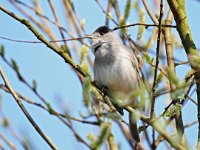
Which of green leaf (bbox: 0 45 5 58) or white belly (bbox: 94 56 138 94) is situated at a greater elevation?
white belly (bbox: 94 56 138 94)

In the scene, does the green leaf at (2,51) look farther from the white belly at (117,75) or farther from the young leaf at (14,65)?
the white belly at (117,75)

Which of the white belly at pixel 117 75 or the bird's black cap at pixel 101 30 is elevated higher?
the bird's black cap at pixel 101 30

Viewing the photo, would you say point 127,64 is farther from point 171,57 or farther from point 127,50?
point 171,57

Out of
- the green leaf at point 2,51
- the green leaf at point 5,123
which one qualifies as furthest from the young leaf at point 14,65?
the green leaf at point 5,123

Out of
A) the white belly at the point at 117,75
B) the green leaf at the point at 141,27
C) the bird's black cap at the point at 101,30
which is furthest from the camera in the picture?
the bird's black cap at the point at 101,30

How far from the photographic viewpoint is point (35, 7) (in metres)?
4.29

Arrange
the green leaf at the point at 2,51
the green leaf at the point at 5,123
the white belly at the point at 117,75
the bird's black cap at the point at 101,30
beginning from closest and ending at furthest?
the green leaf at the point at 2,51
the green leaf at the point at 5,123
the white belly at the point at 117,75
the bird's black cap at the point at 101,30

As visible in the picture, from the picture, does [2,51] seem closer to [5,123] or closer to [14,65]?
[14,65]

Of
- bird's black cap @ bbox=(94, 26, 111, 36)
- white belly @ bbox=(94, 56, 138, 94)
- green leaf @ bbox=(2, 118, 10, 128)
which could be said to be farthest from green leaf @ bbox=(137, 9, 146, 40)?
bird's black cap @ bbox=(94, 26, 111, 36)

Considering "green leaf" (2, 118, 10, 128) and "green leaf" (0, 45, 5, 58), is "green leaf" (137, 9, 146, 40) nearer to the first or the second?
"green leaf" (0, 45, 5, 58)

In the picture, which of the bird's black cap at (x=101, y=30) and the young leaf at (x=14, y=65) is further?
the bird's black cap at (x=101, y=30)

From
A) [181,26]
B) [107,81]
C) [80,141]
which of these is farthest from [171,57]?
[107,81]

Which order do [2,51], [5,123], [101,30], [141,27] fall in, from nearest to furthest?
[2,51] → [141,27] → [5,123] → [101,30]

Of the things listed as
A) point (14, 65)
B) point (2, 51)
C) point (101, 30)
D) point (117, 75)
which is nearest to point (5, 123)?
point (14, 65)
